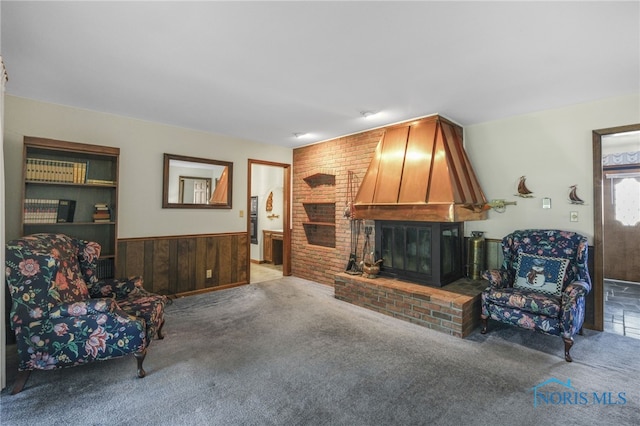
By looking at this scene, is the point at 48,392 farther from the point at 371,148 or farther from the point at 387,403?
Answer: the point at 371,148

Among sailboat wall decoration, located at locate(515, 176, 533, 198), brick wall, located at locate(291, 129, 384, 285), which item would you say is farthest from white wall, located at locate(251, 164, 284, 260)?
sailboat wall decoration, located at locate(515, 176, 533, 198)

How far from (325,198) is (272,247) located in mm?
2263

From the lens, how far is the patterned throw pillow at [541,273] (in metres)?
2.90

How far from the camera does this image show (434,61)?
2336 millimetres

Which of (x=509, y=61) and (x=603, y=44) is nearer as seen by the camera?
(x=603, y=44)

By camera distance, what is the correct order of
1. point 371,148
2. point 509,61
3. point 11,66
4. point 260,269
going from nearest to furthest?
point 509,61 < point 11,66 < point 371,148 < point 260,269

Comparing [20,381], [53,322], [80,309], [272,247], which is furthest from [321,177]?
[20,381]

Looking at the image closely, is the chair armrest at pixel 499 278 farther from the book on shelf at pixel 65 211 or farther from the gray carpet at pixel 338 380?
the book on shelf at pixel 65 211

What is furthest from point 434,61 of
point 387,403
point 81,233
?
point 81,233

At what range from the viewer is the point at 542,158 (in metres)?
3.47

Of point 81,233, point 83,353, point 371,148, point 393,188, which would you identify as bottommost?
point 83,353

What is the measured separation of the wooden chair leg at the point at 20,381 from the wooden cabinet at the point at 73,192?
4.61 ft

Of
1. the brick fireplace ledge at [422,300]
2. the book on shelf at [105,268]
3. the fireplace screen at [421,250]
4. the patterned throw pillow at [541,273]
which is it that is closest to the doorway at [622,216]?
the patterned throw pillow at [541,273]

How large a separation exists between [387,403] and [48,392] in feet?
7.59
